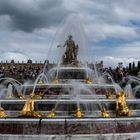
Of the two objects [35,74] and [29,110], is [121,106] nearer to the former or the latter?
[29,110]

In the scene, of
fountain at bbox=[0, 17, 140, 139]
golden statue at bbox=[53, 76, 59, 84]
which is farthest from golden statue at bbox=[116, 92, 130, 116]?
golden statue at bbox=[53, 76, 59, 84]

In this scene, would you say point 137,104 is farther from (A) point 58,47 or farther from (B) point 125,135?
(A) point 58,47

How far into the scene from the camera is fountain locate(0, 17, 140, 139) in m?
18.2

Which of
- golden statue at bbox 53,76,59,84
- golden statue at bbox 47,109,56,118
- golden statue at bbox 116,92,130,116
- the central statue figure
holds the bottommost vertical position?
golden statue at bbox 47,109,56,118

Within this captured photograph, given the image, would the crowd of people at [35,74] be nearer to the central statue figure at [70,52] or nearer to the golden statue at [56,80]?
the central statue figure at [70,52]

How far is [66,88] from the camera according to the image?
985 inches

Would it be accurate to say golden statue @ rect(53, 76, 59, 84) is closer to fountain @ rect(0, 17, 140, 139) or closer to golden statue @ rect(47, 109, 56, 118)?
fountain @ rect(0, 17, 140, 139)

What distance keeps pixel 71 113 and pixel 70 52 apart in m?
12.1

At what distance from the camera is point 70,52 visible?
32531 mm

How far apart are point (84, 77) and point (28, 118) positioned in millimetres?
12548

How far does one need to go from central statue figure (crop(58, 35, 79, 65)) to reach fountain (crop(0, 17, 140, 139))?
6260 mm

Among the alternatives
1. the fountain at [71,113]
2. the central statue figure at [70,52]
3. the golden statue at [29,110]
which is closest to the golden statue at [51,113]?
the fountain at [71,113]

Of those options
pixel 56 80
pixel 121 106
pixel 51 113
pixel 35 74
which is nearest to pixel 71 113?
pixel 51 113

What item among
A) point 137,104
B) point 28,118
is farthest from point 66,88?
point 28,118
